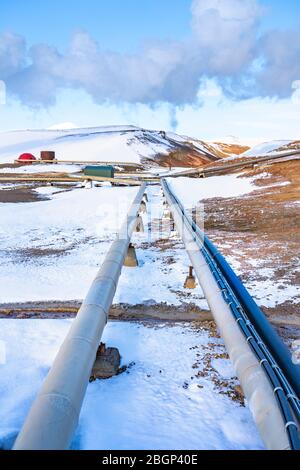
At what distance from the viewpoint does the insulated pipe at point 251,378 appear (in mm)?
2412

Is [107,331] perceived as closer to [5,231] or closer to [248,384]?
[248,384]

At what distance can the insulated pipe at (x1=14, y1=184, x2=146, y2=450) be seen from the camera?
7.18 ft

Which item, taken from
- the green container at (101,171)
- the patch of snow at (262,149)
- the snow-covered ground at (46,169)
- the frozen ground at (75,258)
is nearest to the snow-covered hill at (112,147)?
the snow-covered ground at (46,169)

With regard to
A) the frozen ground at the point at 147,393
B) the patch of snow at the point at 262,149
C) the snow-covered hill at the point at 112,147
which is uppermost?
the snow-covered hill at the point at 112,147

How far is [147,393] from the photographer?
3.65 metres

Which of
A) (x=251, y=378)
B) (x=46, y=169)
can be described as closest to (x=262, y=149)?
(x=46, y=169)

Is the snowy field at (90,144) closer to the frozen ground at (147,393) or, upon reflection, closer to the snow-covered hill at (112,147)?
the snow-covered hill at (112,147)

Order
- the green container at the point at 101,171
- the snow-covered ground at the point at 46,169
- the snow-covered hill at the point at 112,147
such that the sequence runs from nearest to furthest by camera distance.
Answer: the green container at the point at 101,171, the snow-covered ground at the point at 46,169, the snow-covered hill at the point at 112,147

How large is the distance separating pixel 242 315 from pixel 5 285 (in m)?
4.41

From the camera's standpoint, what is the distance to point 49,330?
502 centimetres

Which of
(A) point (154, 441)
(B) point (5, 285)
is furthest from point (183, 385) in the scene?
(B) point (5, 285)

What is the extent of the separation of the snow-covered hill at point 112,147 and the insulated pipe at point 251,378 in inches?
1873

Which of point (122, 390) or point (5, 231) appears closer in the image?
point (122, 390)
